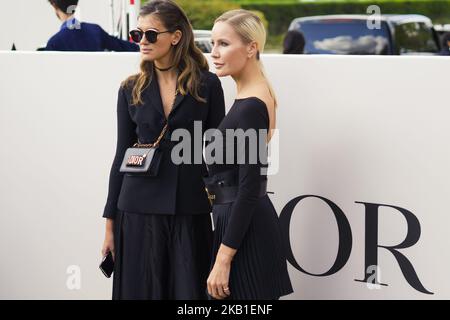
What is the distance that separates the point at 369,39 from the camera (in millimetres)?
12141

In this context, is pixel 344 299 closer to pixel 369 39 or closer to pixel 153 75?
pixel 153 75

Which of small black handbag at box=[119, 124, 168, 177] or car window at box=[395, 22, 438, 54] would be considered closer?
small black handbag at box=[119, 124, 168, 177]

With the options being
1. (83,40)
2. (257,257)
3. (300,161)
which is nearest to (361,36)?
(83,40)

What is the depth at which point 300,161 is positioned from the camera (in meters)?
4.23

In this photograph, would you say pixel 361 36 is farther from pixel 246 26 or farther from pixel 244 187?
pixel 244 187

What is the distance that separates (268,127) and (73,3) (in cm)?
278

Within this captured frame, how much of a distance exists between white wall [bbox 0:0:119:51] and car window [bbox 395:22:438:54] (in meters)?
5.86

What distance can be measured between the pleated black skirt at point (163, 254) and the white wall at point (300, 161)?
651mm

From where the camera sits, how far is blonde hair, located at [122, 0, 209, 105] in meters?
3.71

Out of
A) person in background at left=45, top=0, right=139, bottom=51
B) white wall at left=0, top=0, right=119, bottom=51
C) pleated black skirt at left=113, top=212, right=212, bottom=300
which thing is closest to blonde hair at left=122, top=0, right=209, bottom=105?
pleated black skirt at left=113, top=212, right=212, bottom=300

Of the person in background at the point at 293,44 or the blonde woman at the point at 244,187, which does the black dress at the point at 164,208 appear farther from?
the person in background at the point at 293,44

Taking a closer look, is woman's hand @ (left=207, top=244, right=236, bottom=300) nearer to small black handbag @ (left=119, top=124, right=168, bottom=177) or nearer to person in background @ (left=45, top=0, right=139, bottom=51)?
small black handbag @ (left=119, top=124, right=168, bottom=177)

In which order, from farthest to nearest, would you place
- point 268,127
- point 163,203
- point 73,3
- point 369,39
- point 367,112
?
point 369,39, point 73,3, point 367,112, point 163,203, point 268,127
